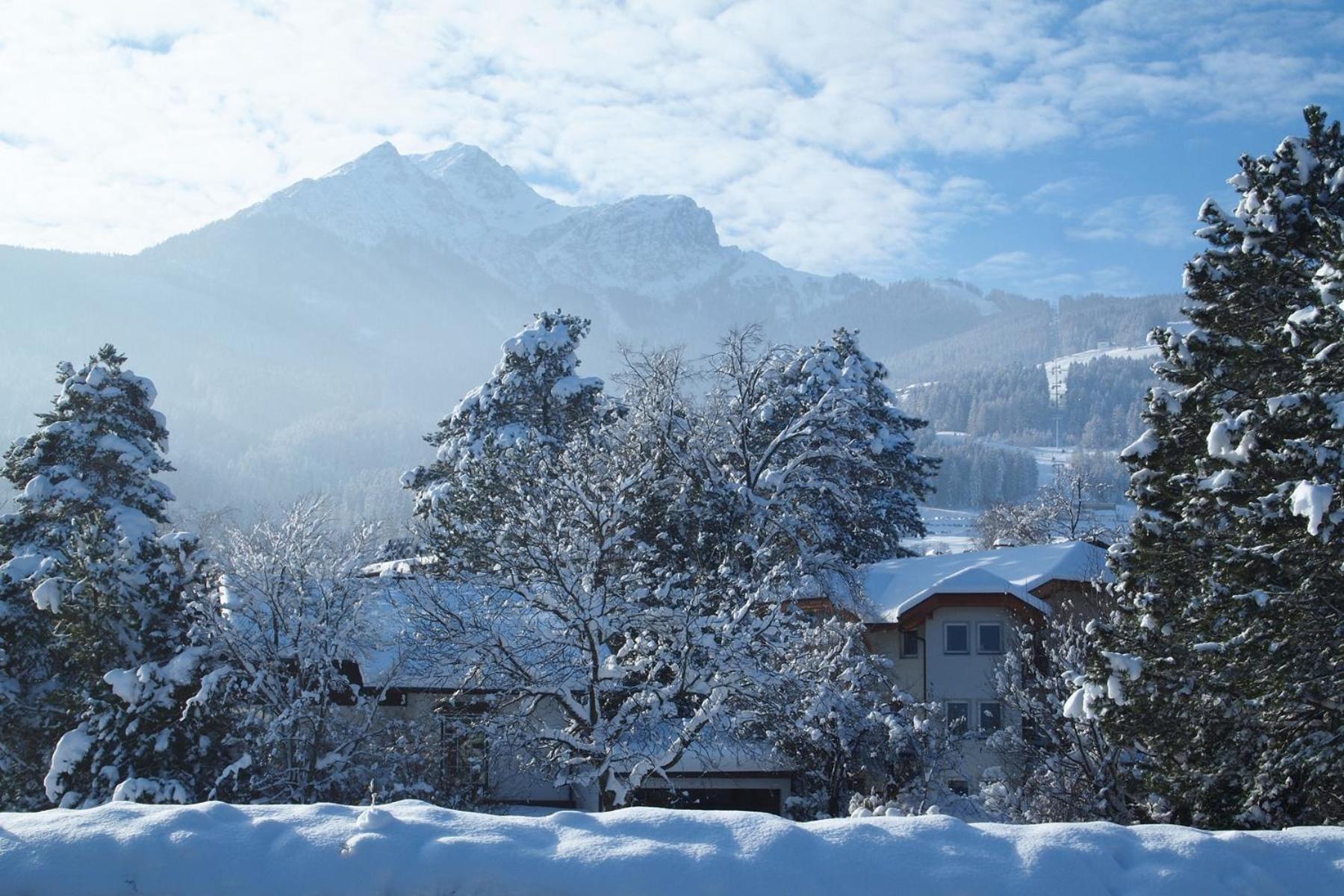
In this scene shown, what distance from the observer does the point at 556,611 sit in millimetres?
17562

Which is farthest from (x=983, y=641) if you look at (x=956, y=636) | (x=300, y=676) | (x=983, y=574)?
(x=300, y=676)

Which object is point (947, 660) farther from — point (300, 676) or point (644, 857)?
point (644, 857)

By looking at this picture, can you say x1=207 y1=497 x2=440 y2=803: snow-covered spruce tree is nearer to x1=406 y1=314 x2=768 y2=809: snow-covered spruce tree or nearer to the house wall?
x1=406 y1=314 x2=768 y2=809: snow-covered spruce tree

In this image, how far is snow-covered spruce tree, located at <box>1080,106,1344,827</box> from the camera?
10555 millimetres

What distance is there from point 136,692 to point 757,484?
557 inches

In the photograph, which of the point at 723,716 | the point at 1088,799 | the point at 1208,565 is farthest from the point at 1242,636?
the point at 723,716

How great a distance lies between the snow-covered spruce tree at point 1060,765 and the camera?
16.8 meters

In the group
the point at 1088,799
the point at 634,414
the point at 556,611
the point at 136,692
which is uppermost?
the point at 634,414

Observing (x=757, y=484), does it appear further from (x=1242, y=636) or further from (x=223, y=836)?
(x=223, y=836)

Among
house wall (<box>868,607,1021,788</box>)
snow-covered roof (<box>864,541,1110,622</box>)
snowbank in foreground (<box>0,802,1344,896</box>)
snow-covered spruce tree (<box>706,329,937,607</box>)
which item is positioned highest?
snow-covered spruce tree (<box>706,329,937,607</box>)

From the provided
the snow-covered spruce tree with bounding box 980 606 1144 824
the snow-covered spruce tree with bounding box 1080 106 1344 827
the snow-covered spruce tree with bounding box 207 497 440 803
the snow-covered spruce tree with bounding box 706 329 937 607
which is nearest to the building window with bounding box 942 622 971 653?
the snow-covered spruce tree with bounding box 706 329 937 607

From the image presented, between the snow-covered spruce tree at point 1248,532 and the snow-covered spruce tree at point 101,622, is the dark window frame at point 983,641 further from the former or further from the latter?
the snow-covered spruce tree at point 101,622

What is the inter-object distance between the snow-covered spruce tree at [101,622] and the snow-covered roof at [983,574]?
17191 mm

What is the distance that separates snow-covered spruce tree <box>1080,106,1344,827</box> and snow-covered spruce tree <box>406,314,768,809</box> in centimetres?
655
